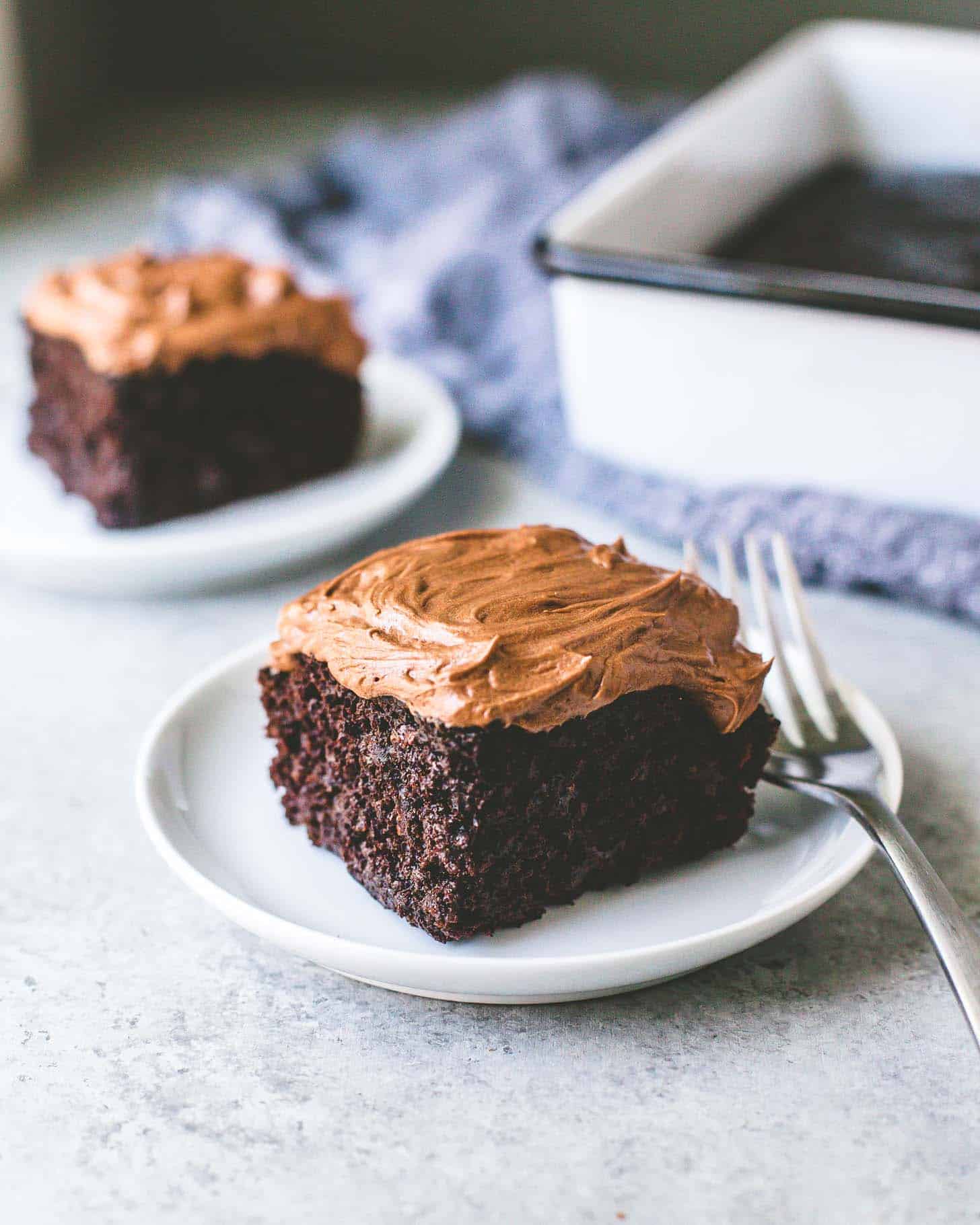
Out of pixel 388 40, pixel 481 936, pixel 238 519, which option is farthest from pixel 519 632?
pixel 388 40

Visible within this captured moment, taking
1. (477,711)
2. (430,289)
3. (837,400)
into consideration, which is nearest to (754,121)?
(430,289)

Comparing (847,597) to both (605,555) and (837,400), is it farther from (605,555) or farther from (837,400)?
(605,555)

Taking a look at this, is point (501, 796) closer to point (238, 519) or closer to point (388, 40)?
point (238, 519)

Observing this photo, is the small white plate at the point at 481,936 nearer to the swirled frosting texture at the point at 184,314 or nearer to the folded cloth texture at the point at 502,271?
the folded cloth texture at the point at 502,271

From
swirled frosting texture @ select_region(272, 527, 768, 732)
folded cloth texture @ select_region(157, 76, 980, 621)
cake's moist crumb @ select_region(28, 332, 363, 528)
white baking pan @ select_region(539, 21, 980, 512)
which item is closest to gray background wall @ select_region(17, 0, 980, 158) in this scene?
folded cloth texture @ select_region(157, 76, 980, 621)

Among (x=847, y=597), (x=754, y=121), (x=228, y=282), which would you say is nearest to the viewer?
(x=847, y=597)
